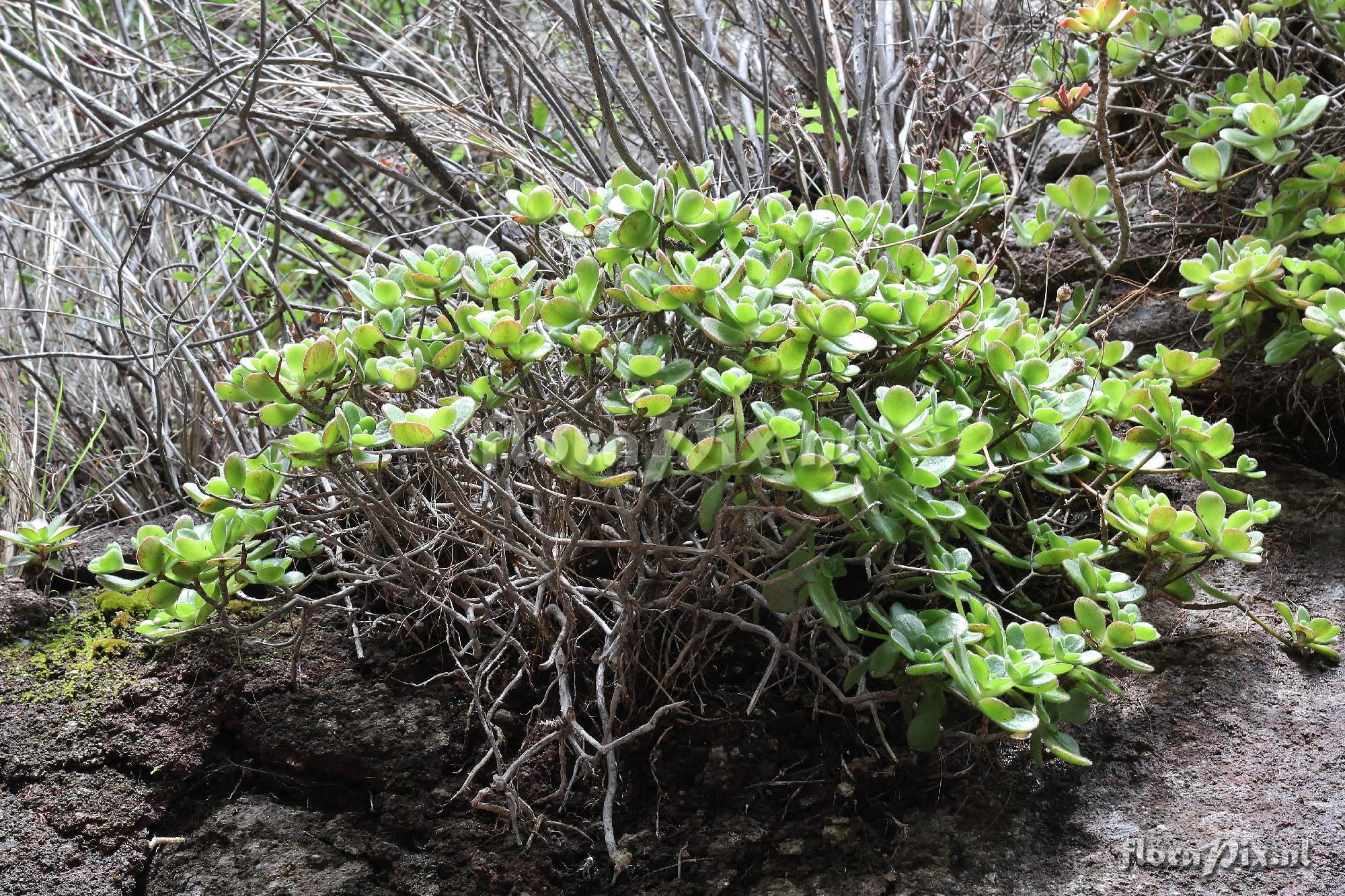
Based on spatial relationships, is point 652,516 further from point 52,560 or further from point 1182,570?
point 52,560

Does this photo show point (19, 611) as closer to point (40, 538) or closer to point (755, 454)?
point (40, 538)

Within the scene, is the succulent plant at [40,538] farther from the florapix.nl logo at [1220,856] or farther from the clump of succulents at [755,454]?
the florapix.nl logo at [1220,856]

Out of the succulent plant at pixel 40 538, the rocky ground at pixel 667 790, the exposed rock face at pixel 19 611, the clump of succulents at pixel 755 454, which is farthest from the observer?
the exposed rock face at pixel 19 611

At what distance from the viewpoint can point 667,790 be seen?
1.46 metres

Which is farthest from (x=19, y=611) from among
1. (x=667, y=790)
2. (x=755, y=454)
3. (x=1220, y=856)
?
(x=1220, y=856)

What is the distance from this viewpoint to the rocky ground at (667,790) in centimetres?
132

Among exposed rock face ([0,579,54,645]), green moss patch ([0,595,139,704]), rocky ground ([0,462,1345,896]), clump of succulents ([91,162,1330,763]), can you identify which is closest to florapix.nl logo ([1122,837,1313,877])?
rocky ground ([0,462,1345,896])

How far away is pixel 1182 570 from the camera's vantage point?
140cm

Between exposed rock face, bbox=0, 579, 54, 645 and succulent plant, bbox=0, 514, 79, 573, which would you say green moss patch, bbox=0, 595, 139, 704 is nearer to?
exposed rock face, bbox=0, 579, 54, 645

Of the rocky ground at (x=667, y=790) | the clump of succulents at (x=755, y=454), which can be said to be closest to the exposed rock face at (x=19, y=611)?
the rocky ground at (x=667, y=790)

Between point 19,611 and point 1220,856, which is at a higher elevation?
point 19,611

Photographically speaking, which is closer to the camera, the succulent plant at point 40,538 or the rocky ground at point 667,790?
the rocky ground at point 667,790

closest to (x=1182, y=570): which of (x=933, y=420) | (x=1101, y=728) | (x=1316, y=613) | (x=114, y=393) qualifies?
(x=1101, y=728)

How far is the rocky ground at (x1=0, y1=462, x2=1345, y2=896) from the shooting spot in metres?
1.32
